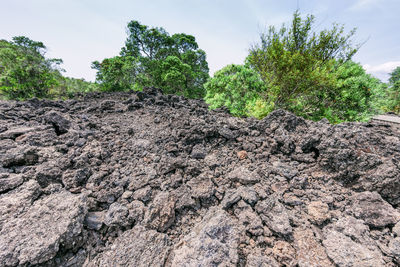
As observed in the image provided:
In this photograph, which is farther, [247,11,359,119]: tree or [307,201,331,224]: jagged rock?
[247,11,359,119]: tree

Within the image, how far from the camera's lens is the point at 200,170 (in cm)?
256

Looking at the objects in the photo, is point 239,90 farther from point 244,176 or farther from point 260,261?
point 260,261

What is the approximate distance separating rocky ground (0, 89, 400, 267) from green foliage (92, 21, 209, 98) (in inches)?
389

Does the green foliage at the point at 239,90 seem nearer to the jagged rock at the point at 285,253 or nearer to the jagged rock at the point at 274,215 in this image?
the jagged rock at the point at 274,215

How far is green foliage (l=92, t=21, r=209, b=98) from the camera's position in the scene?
11633 millimetres

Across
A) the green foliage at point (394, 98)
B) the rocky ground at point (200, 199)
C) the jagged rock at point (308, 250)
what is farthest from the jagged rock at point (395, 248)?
the green foliage at point (394, 98)

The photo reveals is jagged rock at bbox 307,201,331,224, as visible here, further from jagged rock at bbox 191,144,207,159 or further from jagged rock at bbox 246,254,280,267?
jagged rock at bbox 191,144,207,159

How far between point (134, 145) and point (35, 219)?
65.9 inches

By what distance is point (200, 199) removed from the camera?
7.07 ft

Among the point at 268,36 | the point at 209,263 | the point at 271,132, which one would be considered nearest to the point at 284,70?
the point at 268,36

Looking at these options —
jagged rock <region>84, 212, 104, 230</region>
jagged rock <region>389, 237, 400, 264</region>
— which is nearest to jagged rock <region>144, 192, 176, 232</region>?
jagged rock <region>84, 212, 104, 230</region>

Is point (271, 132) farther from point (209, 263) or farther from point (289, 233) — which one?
point (209, 263)

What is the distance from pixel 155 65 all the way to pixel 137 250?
1434 cm

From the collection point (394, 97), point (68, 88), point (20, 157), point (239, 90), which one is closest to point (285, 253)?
point (20, 157)
